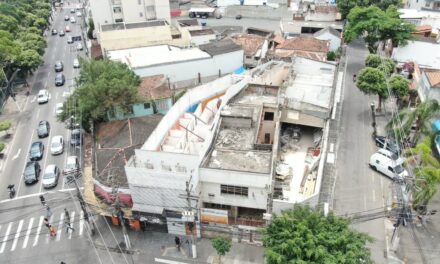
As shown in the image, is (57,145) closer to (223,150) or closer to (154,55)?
(154,55)

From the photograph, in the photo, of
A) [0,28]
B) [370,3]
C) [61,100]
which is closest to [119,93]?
[61,100]

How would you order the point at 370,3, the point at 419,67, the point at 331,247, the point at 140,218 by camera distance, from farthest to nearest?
the point at 370,3 → the point at 419,67 → the point at 140,218 → the point at 331,247

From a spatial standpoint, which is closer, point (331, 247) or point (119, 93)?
point (331, 247)

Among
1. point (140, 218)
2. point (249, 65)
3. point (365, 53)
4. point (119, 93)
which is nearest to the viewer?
point (140, 218)

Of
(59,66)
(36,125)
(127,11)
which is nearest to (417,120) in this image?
(36,125)

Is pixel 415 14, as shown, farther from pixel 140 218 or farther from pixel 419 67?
pixel 140 218

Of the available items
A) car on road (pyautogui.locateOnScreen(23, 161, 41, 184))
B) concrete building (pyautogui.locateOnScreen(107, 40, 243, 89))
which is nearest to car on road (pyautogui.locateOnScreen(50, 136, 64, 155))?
car on road (pyautogui.locateOnScreen(23, 161, 41, 184))
